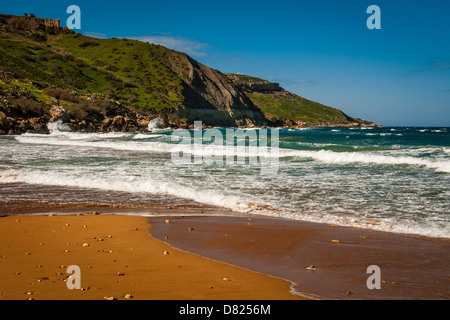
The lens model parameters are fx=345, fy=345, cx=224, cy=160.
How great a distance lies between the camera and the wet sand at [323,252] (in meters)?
4.89

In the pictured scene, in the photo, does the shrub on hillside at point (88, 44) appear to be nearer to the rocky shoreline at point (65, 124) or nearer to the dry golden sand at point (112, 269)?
the rocky shoreline at point (65, 124)

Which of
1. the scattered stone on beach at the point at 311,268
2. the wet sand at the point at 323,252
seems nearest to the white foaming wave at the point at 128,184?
the wet sand at the point at 323,252

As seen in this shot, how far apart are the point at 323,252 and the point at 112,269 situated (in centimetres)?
379

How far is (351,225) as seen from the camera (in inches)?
330

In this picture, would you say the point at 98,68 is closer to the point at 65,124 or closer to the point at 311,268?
the point at 65,124

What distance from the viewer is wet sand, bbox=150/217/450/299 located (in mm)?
4891

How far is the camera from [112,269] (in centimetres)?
540

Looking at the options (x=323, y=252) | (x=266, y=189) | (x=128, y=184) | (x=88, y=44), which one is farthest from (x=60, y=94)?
(x=88, y=44)

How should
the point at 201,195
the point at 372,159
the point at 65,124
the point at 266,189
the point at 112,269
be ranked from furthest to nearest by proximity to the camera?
the point at 65,124
the point at 372,159
the point at 266,189
the point at 201,195
the point at 112,269

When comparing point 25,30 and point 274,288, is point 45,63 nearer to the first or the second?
point 25,30

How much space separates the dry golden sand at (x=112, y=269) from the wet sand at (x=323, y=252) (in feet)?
1.64

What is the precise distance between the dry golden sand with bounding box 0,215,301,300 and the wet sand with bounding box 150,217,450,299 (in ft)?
1.64

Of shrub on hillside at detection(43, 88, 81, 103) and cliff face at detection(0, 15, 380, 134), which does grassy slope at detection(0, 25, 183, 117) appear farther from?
shrub on hillside at detection(43, 88, 81, 103)
